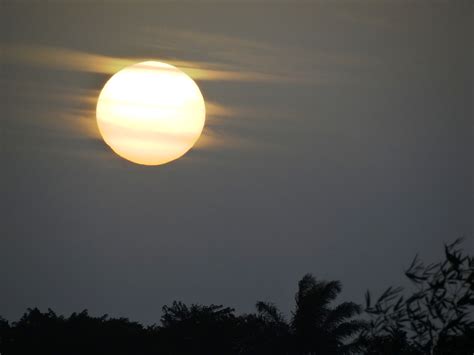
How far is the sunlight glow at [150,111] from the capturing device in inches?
1271

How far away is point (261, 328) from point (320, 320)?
206cm

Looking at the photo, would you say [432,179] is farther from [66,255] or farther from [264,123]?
[66,255]

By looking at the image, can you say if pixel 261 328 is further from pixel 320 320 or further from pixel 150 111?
pixel 150 111

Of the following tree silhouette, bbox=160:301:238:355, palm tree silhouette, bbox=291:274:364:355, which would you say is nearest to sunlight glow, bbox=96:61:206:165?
tree silhouette, bbox=160:301:238:355

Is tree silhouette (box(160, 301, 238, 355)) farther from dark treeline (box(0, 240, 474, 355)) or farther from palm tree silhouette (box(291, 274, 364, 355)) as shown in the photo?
palm tree silhouette (box(291, 274, 364, 355))

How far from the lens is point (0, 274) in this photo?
44.5 m

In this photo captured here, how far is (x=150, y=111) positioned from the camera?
32.1 meters

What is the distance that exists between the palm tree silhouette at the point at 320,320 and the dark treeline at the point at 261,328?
33 millimetres

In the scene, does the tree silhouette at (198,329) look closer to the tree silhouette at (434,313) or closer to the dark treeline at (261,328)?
the dark treeline at (261,328)

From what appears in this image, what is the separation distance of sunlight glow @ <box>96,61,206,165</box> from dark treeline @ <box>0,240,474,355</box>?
7.35 m

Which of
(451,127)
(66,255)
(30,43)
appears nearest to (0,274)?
(66,255)

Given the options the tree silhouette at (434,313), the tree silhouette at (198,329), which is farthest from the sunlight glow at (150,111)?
the tree silhouette at (434,313)

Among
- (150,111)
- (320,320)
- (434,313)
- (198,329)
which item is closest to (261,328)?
(320,320)

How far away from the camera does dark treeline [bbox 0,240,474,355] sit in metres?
8.99
